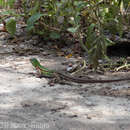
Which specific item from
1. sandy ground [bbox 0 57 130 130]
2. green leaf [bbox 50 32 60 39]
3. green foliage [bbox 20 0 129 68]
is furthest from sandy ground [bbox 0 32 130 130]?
green leaf [bbox 50 32 60 39]

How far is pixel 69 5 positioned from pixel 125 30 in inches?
26.6

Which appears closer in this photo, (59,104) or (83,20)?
(59,104)

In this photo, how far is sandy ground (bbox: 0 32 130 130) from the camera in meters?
1.75

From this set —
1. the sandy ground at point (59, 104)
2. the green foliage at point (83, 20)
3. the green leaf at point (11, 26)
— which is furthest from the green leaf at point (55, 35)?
the sandy ground at point (59, 104)

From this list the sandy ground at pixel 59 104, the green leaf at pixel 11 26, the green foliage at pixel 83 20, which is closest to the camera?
the sandy ground at pixel 59 104

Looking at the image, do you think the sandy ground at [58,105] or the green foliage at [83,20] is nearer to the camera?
the sandy ground at [58,105]

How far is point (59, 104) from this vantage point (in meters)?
2.09

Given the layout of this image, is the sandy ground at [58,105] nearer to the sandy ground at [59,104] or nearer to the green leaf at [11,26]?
the sandy ground at [59,104]

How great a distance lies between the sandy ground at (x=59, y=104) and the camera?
1755 mm

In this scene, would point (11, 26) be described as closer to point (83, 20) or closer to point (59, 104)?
point (83, 20)

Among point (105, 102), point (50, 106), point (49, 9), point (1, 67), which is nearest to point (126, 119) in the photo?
point (105, 102)

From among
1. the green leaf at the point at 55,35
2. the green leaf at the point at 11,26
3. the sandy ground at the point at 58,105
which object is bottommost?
the sandy ground at the point at 58,105

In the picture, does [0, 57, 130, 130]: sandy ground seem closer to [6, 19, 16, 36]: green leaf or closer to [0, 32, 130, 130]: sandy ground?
[0, 32, 130, 130]: sandy ground

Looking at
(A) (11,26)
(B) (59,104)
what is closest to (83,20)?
(A) (11,26)
